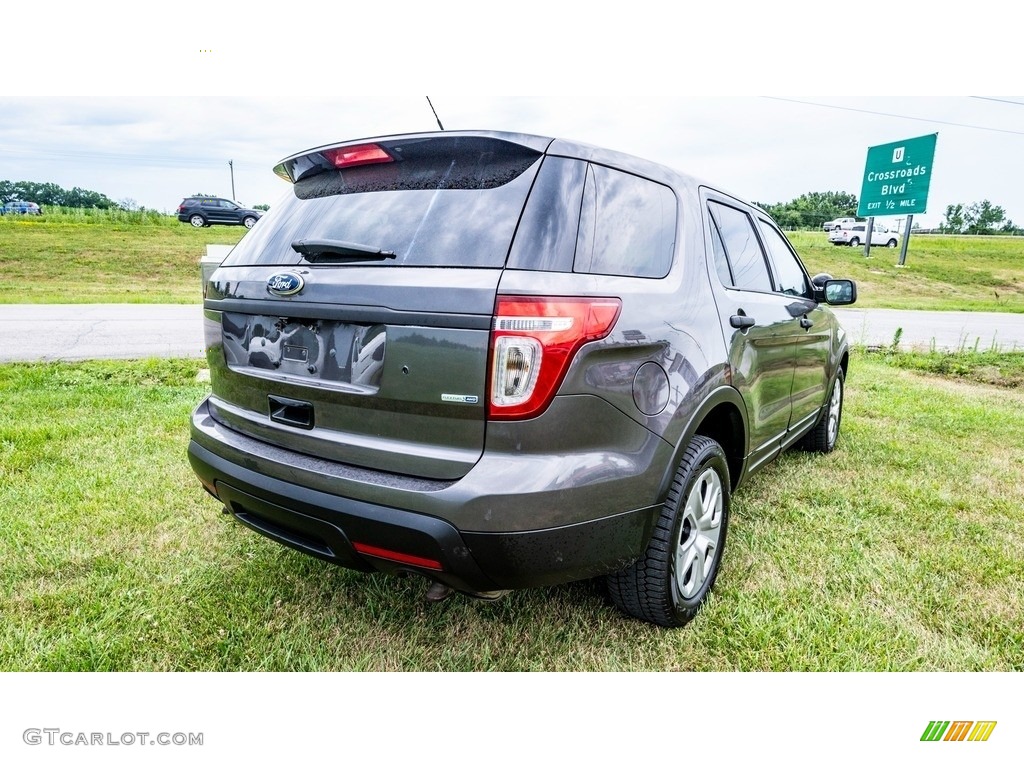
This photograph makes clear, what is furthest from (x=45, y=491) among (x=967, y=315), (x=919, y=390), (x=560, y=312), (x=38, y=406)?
(x=967, y=315)

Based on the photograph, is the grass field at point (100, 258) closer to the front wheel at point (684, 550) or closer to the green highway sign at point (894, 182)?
the front wheel at point (684, 550)

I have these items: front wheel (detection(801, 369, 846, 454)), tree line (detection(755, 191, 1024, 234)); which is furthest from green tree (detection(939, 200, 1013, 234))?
front wheel (detection(801, 369, 846, 454))

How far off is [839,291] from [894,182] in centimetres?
1097

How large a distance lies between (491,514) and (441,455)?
0.21m

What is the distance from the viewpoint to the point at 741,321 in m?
2.67

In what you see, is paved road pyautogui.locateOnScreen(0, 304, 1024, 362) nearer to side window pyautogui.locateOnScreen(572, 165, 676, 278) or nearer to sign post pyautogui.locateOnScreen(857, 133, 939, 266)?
sign post pyautogui.locateOnScreen(857, 133, 939, 266)

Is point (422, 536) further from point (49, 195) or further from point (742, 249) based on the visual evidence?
point (49, 195)

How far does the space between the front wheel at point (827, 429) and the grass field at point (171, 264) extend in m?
10.7

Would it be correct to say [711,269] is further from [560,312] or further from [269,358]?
[269,358]

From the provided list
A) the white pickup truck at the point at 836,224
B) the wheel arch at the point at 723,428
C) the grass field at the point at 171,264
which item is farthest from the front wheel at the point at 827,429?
the white pickup truck at the point at 836,224

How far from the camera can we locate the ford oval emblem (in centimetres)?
203

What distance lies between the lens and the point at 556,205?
1.91 m

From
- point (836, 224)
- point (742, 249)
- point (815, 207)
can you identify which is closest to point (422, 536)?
point (742, 249)

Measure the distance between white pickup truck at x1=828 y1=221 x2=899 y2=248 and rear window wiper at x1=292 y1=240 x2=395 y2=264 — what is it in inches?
1058
